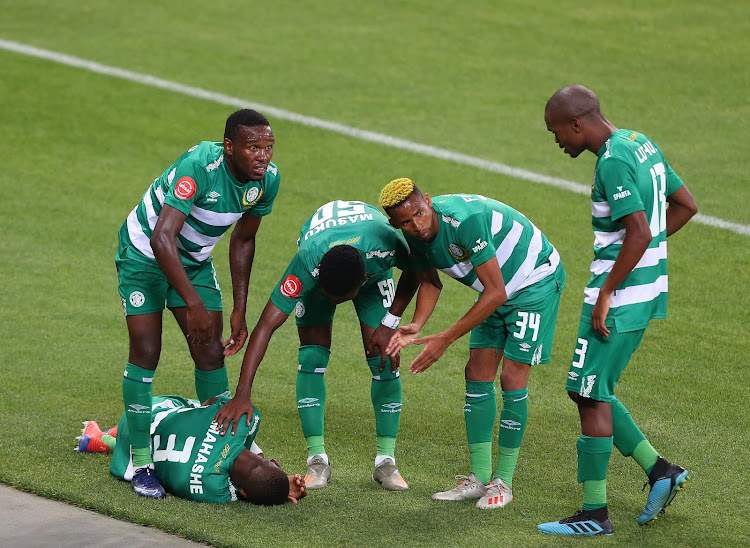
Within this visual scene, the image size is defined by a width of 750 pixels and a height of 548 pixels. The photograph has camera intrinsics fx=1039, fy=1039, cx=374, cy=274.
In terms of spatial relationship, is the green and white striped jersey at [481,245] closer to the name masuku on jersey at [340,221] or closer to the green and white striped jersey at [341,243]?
the green and white striped jersey at [341,243]

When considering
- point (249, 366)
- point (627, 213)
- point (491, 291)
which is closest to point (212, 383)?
point (249, 366)

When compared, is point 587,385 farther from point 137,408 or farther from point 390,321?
point 137,408

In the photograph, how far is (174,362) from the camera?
27.3 ft

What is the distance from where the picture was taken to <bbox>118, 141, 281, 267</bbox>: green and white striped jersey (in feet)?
19.6

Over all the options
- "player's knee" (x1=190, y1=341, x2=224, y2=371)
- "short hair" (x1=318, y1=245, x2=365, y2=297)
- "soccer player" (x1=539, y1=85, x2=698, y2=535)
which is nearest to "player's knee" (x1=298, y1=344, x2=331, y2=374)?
"player's knee" (x1=190, y1=341, x2=224, y2=371)

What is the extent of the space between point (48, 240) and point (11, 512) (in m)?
5.72

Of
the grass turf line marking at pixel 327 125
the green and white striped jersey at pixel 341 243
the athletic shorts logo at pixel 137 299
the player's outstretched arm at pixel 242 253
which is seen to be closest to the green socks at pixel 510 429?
the green and white striped jersey at pixel 341 243

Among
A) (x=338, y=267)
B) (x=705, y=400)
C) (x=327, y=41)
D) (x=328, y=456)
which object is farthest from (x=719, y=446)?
(x=327, y=41)

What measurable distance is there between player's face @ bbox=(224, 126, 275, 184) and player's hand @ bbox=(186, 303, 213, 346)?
85cm

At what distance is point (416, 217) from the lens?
5566 mm

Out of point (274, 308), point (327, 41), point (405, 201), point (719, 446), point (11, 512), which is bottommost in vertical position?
point (11, 512)

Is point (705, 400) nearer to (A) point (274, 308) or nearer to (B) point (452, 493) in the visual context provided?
(B) point (452, 493)

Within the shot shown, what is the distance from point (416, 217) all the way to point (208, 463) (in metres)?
1.82

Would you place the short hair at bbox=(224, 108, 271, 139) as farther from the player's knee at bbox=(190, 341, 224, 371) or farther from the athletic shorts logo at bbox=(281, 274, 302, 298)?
the player's knee at bbox=(190, 341, 224, 371)
